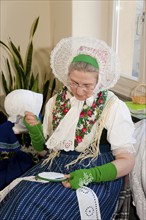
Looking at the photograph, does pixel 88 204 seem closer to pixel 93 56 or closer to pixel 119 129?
pixel 119 129

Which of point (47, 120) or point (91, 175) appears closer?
point (91, 175)

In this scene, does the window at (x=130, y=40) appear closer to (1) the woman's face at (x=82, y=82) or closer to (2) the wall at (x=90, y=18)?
(2) the wall at (x=90, y=18)

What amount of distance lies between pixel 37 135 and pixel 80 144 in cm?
23

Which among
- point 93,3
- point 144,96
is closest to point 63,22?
point 93,3

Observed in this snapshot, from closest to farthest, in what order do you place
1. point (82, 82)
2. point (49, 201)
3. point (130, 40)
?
point (49, 201) → point (82, 82) → point (130, 40)

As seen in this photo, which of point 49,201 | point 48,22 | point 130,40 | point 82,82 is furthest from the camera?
point 48,22

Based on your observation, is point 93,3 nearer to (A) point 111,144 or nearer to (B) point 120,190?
(A) point 111,144

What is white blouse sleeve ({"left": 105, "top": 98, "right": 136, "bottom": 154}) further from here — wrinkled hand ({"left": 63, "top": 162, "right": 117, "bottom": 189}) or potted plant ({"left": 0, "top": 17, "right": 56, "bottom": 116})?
potted plant ({"left": 0, "top": 17, "right": 56, "bottom": 116})

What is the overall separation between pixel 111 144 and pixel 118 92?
980mm

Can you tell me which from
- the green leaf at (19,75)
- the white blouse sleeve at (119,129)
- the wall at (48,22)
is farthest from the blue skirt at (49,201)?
the wall at (48,22)

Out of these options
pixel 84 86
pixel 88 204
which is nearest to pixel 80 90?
pixel 84 86

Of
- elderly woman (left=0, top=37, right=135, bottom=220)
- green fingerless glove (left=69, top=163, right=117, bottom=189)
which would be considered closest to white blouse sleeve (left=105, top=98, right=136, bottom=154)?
elderly woman (left=0, top=37, right=135, bottom=220)

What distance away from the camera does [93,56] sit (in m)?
1.36

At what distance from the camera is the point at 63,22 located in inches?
96.5
